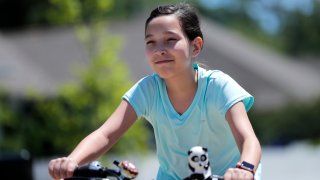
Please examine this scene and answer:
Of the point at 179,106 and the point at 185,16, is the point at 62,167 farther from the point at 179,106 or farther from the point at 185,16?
the point at 185,16

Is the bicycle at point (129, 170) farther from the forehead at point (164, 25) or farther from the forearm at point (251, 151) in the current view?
the forehead at point (164, 25)

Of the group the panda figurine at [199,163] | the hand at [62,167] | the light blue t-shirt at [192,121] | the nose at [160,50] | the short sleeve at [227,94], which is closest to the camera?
the panda figurine at [199,163]

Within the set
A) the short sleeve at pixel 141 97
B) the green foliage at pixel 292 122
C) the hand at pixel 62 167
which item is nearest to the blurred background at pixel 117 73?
the green foliage at pixel 292 122

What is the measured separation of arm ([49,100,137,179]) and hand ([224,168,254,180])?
0.70 m

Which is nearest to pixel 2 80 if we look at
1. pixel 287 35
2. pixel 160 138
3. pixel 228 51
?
pixel 228 51

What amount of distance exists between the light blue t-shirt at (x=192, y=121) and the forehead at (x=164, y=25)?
36cm

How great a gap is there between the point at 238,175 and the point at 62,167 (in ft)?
2.61

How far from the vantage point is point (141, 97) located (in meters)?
3.68

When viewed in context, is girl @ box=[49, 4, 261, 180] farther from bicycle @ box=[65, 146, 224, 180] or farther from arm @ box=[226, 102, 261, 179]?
bicycle @ box=[65, 146, 224, 180]

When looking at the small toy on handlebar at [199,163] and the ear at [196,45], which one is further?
the ear at [196,45]

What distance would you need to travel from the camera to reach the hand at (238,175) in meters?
2.81

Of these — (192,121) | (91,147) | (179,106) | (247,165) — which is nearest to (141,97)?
(179,106)

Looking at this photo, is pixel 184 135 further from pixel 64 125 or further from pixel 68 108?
pixel 68 108

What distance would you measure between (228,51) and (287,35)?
25.4m
